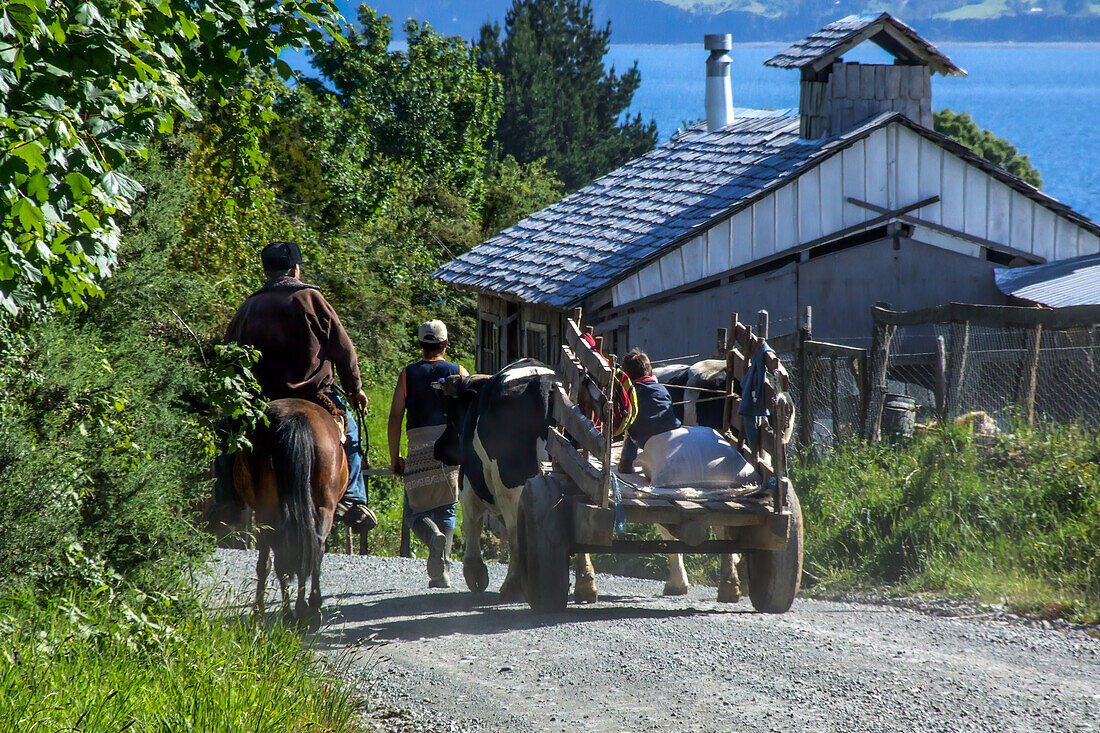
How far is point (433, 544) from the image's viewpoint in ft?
30.8

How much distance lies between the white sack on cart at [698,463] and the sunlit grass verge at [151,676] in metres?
2.61

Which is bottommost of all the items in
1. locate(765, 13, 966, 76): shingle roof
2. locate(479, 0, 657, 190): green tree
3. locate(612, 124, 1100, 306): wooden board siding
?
locate(612, 124, 1100, 306): wooden board siding

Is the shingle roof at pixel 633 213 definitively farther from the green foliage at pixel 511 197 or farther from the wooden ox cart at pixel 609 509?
the green foliage at pixel 511 197

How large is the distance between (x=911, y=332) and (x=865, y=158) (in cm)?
254

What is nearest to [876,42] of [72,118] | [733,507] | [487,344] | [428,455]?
[487,344]

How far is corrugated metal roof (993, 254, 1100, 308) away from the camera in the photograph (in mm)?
14375

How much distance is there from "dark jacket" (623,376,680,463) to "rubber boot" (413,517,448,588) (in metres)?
2.07

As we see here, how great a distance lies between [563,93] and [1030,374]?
1966 inches

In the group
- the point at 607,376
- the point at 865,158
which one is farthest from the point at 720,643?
the point at 865,158

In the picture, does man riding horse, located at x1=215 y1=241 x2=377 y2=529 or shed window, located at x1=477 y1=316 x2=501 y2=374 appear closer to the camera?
man riding horse, located at x1=215 y1=241 x2=377 y2=529

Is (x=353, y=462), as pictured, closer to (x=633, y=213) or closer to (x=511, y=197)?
(x=633, y=213)

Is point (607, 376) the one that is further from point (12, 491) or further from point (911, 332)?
point (911, 332)

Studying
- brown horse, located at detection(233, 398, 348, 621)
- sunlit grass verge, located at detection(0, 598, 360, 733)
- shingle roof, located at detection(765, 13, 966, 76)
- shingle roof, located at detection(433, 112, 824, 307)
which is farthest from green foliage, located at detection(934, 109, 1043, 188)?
sunlit grass verge, located at detection(0, 598, 360, 733)

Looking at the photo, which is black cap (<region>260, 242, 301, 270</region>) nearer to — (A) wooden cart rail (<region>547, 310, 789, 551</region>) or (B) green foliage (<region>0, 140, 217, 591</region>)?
(B) green foliage (<region>0, 140, 217, 591</region>)
